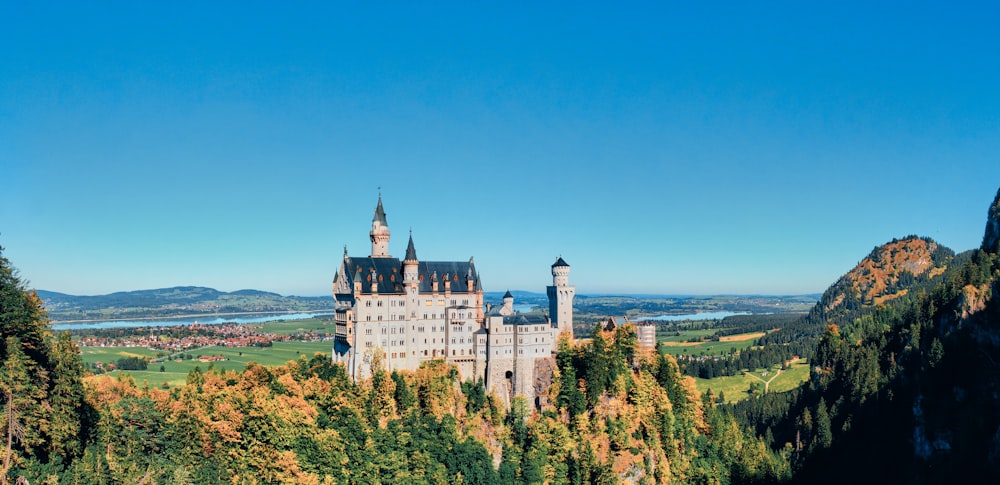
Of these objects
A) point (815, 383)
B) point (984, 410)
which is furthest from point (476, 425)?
point (815, 383)

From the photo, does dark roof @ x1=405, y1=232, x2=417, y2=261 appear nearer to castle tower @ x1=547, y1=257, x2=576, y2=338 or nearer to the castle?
the castle

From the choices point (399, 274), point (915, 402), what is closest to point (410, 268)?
point (399, 274)

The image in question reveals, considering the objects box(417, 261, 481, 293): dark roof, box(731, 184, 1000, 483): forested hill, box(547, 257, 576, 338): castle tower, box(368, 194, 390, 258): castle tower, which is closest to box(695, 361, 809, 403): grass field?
box(731, 184, 1000, 483): forested hill

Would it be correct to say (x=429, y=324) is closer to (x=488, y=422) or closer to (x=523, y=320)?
(x=523, y=320)

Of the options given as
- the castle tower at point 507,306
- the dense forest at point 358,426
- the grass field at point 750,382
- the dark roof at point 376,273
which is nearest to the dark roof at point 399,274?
the dark roof at point 376,273

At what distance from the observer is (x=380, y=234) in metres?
101

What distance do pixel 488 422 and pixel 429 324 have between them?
46.8ft

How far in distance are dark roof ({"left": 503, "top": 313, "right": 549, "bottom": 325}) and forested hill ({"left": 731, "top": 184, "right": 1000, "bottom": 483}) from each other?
4772 centimetres

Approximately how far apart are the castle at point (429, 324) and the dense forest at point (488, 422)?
2.58 metres

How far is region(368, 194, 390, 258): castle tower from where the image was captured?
100438 millimetres

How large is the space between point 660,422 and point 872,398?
152 feet

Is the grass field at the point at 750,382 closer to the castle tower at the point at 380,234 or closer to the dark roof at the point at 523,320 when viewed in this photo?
the dark roof at the point at 523,320

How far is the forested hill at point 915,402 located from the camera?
9569cm

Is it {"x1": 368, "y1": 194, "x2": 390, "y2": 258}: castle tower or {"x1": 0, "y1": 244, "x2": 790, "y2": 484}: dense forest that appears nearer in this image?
{"x1": 0, "y1": 244, "x2": 790, "y2": 484}: dense forest
